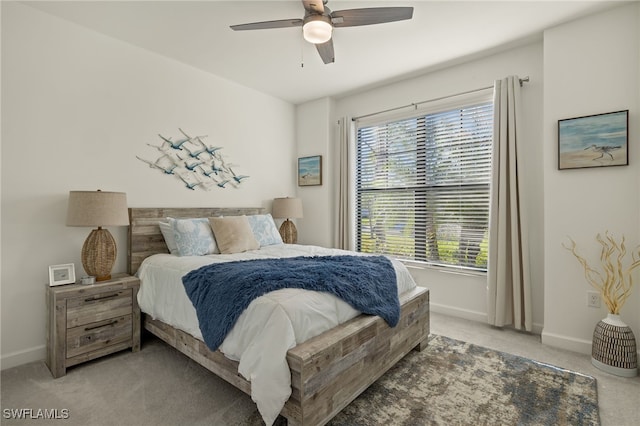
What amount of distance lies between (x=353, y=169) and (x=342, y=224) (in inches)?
30.5

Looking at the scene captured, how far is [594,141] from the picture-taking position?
2.49 m

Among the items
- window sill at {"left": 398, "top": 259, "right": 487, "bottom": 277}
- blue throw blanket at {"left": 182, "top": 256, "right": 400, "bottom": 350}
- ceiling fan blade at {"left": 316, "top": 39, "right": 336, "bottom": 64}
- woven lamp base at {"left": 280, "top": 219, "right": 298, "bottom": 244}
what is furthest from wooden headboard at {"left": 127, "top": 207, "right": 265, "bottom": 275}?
window sill at {"left": 398, "top": 259, "right": 487, "bottom": 277}

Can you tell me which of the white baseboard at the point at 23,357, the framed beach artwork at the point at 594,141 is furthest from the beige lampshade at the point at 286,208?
the framed beach artwork at the point at 594,141

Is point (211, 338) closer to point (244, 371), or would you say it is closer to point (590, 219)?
point (244, 371)

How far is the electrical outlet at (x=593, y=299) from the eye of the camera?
2.51m

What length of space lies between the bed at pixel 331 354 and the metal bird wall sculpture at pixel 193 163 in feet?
2.10

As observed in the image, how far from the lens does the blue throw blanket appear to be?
1.75 meters

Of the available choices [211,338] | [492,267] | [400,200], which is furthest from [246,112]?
[492,267]

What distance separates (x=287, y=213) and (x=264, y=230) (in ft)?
2.12

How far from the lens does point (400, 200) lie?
155 inches

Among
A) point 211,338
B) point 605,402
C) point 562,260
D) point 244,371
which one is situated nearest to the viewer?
point 244,371

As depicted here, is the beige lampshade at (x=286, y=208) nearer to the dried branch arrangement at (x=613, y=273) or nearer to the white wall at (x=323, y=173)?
the white wall at (x=323, y=173)

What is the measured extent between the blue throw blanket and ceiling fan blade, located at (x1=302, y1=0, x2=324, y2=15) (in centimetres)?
173

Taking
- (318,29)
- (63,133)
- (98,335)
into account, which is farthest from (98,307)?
(318,29)
